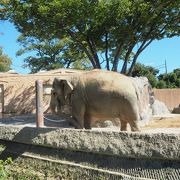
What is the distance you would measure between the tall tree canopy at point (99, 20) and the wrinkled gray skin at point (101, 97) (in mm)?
9878

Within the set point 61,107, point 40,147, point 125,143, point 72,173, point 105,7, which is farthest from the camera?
point 105,7

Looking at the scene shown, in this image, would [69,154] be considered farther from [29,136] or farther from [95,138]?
[29,136]

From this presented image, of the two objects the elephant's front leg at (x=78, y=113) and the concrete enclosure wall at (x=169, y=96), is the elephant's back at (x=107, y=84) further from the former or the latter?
the concrete enclosure wall at (x=169, y=96)

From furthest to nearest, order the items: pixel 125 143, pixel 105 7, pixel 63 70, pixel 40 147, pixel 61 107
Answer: pixel 63 70
pixel 105 7
pixel 61 107
pixel 40 147
pixel 125 143

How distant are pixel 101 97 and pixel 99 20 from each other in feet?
36.8

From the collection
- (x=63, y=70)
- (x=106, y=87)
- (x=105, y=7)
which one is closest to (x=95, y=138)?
(x=106, y=87)

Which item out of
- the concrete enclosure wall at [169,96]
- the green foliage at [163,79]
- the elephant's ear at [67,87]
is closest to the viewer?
the elephant's ear at [67,87]

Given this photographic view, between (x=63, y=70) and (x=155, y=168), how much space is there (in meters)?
20.5

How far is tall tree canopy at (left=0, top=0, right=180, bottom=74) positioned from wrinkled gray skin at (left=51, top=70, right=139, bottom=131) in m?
9.88

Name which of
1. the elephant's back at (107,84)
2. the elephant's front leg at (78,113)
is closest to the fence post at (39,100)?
the elephant's front leg at (78,113)

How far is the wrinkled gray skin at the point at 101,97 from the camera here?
6.60 m

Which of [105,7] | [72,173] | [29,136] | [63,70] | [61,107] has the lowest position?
[72,173]

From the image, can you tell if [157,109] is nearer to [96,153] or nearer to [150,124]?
[150,124]

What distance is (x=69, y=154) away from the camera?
645 cm
